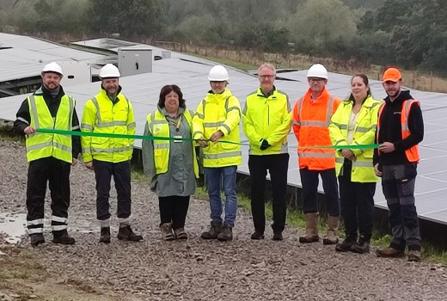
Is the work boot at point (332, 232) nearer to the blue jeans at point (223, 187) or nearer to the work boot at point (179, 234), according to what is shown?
the blue jeans at point (223, 187)

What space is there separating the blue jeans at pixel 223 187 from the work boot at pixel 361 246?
53.6 inches

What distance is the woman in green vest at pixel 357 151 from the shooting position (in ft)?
25.3

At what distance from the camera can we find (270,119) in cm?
820

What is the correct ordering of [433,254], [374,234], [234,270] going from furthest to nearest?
[374,234]
[433,254]
[234,270]

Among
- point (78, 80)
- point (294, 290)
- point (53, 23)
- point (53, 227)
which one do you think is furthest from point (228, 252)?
point (53, 23)

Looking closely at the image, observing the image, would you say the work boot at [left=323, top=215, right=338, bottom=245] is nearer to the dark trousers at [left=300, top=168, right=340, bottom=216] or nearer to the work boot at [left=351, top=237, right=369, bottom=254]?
the dark trousers at [left=300, top=168, right=340, bottom=216]

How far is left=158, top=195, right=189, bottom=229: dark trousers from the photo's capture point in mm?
8375

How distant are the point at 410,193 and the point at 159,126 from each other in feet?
8.98

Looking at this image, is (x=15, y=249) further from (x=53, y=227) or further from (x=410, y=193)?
(x=410, y=193)

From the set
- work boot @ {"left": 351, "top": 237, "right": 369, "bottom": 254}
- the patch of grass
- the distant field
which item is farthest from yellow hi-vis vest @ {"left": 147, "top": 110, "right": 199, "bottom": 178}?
the distant field

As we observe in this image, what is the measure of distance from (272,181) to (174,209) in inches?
44.7

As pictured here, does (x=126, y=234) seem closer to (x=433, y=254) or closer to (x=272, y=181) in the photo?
(x=272, y=181)

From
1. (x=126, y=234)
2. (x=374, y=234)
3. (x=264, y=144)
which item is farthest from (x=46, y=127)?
(x=374, y=234)

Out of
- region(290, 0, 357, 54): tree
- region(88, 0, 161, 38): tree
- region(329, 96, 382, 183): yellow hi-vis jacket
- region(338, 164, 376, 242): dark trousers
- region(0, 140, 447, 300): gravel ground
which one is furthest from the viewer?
region(88, 0, 161, 38): tree
